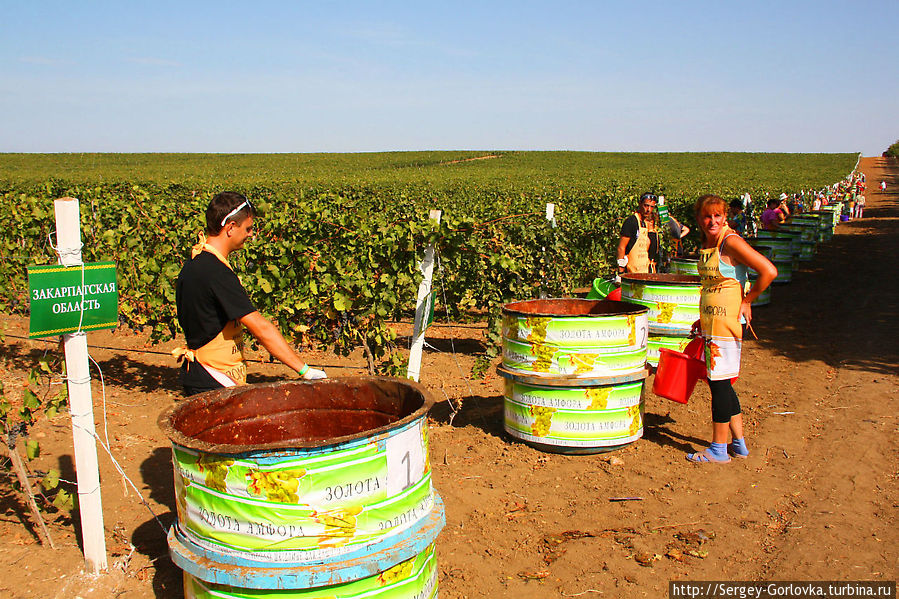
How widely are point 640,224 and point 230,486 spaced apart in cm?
576

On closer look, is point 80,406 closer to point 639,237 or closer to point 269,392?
point 269,392

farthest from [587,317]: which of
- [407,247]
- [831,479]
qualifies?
[831,479]

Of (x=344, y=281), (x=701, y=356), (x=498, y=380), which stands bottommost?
(x=498, y=380)

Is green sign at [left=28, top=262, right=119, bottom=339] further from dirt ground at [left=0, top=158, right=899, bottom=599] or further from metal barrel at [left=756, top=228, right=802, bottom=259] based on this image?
metal barrel at [left=756, top=228, right=802, bottom=259]

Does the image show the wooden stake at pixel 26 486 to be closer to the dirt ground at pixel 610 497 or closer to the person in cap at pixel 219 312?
the dirt ground at pixel 610 497

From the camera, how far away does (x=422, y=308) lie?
5.44 metres

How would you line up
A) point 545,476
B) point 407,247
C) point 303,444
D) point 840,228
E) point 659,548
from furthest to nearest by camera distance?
point 840,228 < point 407,247 < point 545,476 < point 659,548 < point 303,444

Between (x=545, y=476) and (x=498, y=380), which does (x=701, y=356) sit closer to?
(x=545, y=476)

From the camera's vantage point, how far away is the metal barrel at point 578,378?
4754mm

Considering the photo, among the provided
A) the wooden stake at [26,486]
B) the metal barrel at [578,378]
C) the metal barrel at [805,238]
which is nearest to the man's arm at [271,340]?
the wooden stake at [26,486]

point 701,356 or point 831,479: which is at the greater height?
point 701,356

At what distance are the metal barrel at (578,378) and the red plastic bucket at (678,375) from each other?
0.67 ft

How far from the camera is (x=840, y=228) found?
84.8 feet

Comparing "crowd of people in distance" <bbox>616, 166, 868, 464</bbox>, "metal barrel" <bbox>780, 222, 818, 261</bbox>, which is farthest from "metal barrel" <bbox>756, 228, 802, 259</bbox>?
"crowd of people in distance" <bbox>616, 166, 868, 464</bbox>
